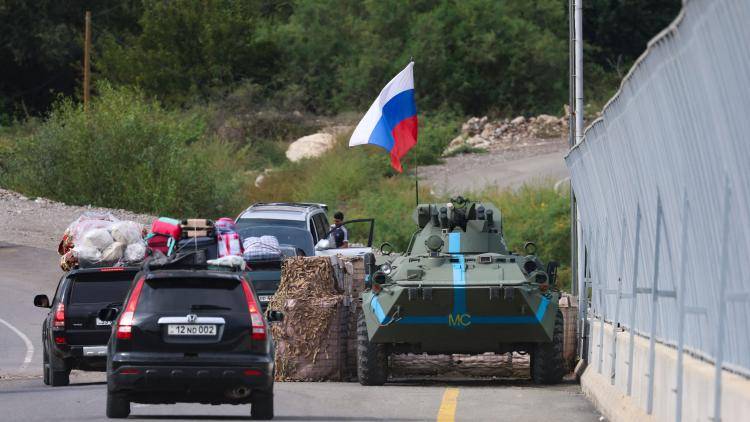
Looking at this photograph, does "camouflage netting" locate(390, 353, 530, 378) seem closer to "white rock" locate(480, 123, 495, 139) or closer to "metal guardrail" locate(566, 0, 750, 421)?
"metal guardrail" locate(566, 0, 750, 421)

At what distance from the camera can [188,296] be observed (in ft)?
47.5

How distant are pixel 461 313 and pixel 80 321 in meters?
5.02

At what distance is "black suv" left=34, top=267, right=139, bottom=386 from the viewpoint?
66.3 feet

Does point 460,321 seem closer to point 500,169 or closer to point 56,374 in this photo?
point 56,374

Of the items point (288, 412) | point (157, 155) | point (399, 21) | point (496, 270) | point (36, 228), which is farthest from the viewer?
point (399, 21)

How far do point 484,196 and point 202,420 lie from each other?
34.6m

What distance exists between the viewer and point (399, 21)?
73.2m

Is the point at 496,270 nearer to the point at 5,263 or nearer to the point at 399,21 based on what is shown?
the point at 5,263

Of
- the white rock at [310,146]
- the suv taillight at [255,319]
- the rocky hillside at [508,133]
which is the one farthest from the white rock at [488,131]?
the suv taillight at [255,319]

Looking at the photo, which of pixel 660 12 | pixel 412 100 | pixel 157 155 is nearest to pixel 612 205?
pixel 412 100

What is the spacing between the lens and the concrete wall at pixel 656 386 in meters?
9.25

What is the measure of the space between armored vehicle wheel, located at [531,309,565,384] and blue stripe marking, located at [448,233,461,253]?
1.97 metres

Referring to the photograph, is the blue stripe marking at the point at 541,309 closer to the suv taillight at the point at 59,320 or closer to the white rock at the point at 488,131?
the suv taillight at the point at 59,320

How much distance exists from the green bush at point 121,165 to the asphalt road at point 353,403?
2932cm
